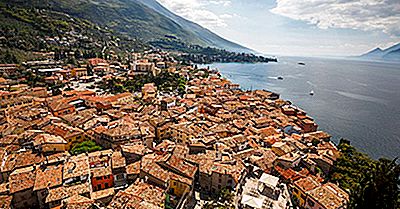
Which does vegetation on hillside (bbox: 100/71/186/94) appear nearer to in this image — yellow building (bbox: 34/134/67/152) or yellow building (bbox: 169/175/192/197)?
yellow building (bbox: 34/134/67/152)

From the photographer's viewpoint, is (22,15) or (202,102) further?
(22,15)

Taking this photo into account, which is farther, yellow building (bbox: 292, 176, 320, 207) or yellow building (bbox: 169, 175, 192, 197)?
yellow building (bbox: 292, 176, 320, 207)

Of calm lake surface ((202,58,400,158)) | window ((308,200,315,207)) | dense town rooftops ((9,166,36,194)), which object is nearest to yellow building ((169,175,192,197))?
window ((308,200,315,207))

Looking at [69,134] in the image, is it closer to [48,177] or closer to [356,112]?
[48,177]

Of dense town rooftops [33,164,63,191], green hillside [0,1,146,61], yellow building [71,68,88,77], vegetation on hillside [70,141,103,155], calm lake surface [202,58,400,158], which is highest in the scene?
green hillside [0,1,146,61]

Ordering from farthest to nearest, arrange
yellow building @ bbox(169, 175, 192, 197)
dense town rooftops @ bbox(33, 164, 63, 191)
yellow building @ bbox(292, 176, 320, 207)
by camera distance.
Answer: yellow building @ bbox(292, 176, 320, 207) → yellow building @ bbox(169, 175, 192, 197) → dense town rooftops @ bbox(33, 164, 63, 191)

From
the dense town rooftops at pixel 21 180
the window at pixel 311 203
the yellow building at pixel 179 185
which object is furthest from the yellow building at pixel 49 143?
the window at pixel 311 203

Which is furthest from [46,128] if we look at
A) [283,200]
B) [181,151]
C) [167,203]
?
[283,200]

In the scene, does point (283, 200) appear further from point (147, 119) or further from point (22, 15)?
point (22, 15)
